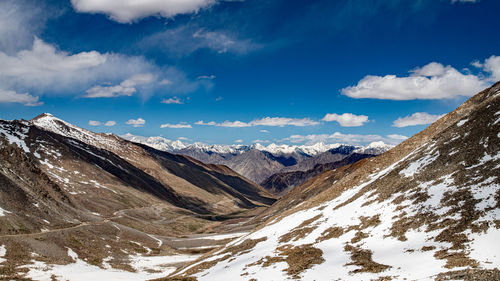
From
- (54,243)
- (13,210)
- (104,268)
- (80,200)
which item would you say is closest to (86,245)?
(54,243)

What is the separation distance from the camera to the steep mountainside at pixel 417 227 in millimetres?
20359

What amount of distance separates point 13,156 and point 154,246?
61.0 meters

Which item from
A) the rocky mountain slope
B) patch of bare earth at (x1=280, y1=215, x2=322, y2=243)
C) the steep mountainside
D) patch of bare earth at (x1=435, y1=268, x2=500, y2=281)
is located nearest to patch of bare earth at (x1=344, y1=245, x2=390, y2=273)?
the steep mountainside

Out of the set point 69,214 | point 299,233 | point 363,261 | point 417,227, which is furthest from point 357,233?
point 69,214

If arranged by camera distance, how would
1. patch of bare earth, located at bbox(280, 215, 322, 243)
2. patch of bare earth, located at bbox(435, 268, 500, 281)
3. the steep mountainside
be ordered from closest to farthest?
1. patch of bare earth, located at bbox(435, 268, 500, 281)
2. the steep mountainside
3. patch of bare earth, located at bbox(280, 215, 322, 243)

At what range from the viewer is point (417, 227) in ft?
89.8

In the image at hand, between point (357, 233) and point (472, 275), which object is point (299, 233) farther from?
point (472, 275)

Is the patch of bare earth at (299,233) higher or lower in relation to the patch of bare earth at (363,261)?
higher

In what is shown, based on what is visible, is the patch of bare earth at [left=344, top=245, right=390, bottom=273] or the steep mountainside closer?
the steep mountainside

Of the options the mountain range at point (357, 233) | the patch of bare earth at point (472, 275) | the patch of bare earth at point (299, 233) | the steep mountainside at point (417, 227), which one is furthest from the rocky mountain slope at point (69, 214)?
the patch of bare earth at point (472, 275)

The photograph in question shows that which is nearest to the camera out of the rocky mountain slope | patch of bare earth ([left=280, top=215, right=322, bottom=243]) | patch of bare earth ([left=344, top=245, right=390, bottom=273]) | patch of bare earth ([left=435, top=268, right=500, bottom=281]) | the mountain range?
patch of bare earth ([left=435, top=268, right=500, bottom=281])

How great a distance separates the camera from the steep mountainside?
2036 centimetres

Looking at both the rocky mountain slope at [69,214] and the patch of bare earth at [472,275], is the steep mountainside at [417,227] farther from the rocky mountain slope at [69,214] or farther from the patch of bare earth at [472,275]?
the rocky mountain slope at [69,214]

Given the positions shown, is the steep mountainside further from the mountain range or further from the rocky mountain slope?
the rocky mountain slope
